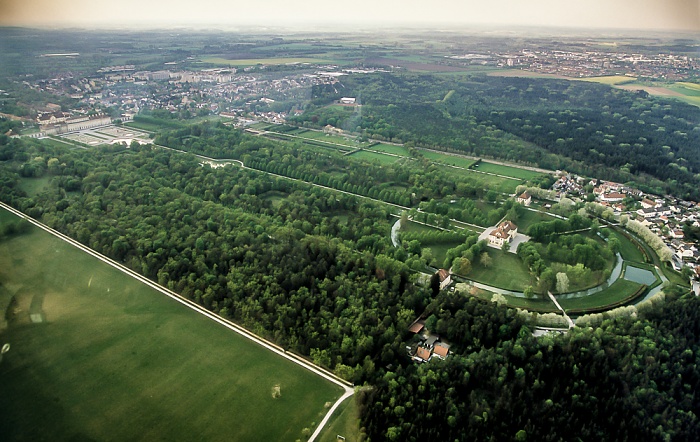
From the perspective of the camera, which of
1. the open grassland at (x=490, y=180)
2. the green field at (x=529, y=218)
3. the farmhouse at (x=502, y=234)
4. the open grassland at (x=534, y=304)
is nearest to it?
the open grassland at (x=534, y=304)

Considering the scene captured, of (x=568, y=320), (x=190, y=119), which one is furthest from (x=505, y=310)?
(x=190, y=119)

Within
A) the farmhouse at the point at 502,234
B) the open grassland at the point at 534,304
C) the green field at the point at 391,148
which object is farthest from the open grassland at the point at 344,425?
the green field at the point at 391,148

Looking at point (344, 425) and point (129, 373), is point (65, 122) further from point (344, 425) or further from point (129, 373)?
point (344, 425)

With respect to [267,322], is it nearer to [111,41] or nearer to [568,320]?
[568,320]

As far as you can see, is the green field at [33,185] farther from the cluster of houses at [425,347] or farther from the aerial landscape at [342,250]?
the cluster of houses at [425,347]

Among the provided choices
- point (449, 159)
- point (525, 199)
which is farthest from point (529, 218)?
point (449, 159)

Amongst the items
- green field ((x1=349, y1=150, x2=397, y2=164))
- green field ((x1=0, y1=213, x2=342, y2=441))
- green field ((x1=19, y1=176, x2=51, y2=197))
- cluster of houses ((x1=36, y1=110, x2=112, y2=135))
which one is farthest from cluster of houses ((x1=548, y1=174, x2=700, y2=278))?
cluster of houses ((x1=36, y1=110, x2=112, y2=135))

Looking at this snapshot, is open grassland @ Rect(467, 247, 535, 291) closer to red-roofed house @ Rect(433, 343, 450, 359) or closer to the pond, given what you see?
the pond
